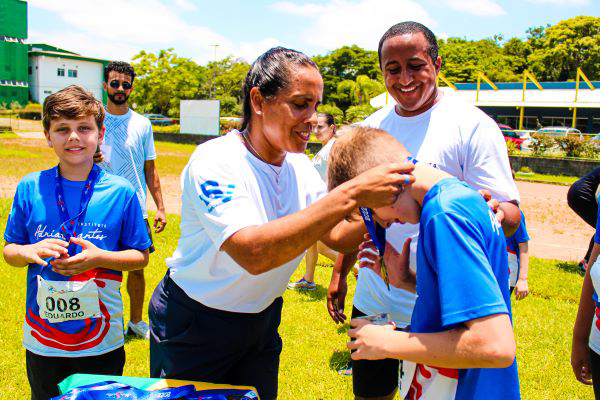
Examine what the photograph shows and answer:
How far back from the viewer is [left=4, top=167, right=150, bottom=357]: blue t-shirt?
2.67 metres

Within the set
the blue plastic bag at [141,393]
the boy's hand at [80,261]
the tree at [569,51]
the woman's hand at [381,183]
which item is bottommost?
the blue plastic bag at [141,393]

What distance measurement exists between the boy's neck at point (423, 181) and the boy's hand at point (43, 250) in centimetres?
170

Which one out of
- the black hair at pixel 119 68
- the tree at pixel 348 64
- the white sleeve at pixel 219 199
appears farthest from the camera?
the tree at pixel 348 64

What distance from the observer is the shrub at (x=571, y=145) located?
2306 centimetres

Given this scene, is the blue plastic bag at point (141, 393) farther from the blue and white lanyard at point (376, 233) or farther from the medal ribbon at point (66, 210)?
the medal ribbon at point (66, 210)

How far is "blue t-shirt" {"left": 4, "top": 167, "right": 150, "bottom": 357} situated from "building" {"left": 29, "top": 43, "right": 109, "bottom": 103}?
63.1 meters

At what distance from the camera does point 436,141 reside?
9.26 feet

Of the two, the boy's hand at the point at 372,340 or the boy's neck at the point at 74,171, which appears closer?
the boy's hand at the point at 372,340

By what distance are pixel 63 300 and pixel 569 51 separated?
6234 centimetres

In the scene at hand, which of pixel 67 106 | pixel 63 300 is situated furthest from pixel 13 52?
pixel 63 300

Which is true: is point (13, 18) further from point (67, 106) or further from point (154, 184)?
point (67, 106)

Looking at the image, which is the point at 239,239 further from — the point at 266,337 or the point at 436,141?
the point at 436,141

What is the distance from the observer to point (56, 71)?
64562 millimetres

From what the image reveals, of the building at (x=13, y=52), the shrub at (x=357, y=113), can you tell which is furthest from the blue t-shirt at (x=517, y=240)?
the building at (x=13, y=52)
